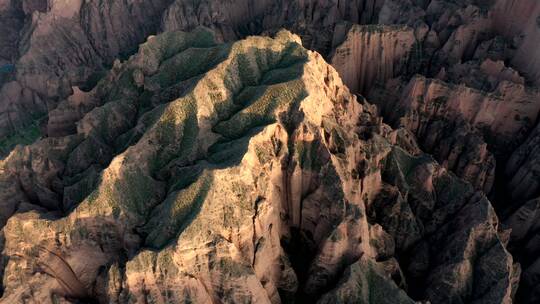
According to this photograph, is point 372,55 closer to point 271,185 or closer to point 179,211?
point 271,185

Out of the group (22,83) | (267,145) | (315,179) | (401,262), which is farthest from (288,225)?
(22,83)

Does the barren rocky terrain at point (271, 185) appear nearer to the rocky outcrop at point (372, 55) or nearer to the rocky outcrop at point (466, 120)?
the rocky outcrop at point (466, 120)

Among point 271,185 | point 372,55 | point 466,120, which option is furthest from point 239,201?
point 372,55

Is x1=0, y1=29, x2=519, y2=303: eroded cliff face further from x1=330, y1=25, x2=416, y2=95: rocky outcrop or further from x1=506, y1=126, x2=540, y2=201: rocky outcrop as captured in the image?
x1=330, y1=25, x2=416, y2=95: rocky outcrop

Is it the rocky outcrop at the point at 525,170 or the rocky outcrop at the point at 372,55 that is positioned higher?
the rocky outcrop at the point at 372,55

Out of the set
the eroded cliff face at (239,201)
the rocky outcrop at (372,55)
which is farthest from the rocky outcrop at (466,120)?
the eroded cliff face at (239,201)

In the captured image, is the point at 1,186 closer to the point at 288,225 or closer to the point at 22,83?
the point at 288,225
